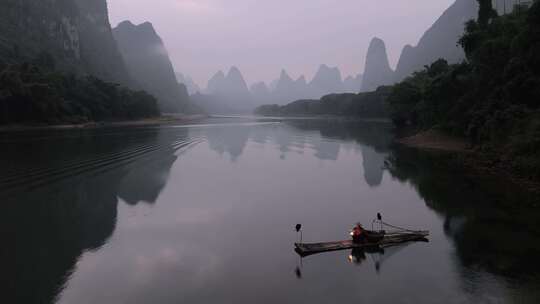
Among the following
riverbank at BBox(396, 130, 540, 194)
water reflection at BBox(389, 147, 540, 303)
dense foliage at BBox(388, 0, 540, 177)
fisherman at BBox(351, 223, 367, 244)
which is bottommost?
water reflection at BBox(389, 147, 540, 303)

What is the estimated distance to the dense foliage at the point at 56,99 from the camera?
296ft

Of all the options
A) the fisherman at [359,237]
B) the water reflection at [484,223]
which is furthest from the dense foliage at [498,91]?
the fisherman at [359,237]

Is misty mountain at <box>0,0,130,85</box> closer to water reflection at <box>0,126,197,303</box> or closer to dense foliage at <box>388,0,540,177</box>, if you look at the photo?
water reflection at <box>0,126,197,303</box>

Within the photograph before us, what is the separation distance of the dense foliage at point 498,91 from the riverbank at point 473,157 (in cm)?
97

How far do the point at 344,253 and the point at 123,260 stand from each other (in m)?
11.2

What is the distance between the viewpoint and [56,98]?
101 metres

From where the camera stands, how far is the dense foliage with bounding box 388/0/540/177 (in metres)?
41.6

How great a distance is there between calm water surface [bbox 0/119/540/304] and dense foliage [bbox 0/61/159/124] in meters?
58.7

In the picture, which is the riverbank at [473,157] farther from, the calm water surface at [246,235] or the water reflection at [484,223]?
the calm water surface at [246,235]

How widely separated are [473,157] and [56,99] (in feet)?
325

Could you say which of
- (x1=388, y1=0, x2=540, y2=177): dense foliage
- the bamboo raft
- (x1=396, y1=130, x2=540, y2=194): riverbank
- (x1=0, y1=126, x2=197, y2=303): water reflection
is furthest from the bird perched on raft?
(x1=388, y1=0, x2=540, y2=177): dense foliage

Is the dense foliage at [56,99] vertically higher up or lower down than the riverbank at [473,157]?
higher up

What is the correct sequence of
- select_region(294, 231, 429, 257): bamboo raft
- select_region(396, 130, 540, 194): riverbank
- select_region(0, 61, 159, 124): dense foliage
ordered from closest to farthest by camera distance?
1. select_region(294, 231, 429, 257): bamboo raft
2. select_region(396, 130, 540, 194): riverbank
3. select_region(0, 61, 159, 124): dense foliage

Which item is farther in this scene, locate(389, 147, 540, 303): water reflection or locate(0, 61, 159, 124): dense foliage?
locate(0, 61, 159, 124): dense foliage
